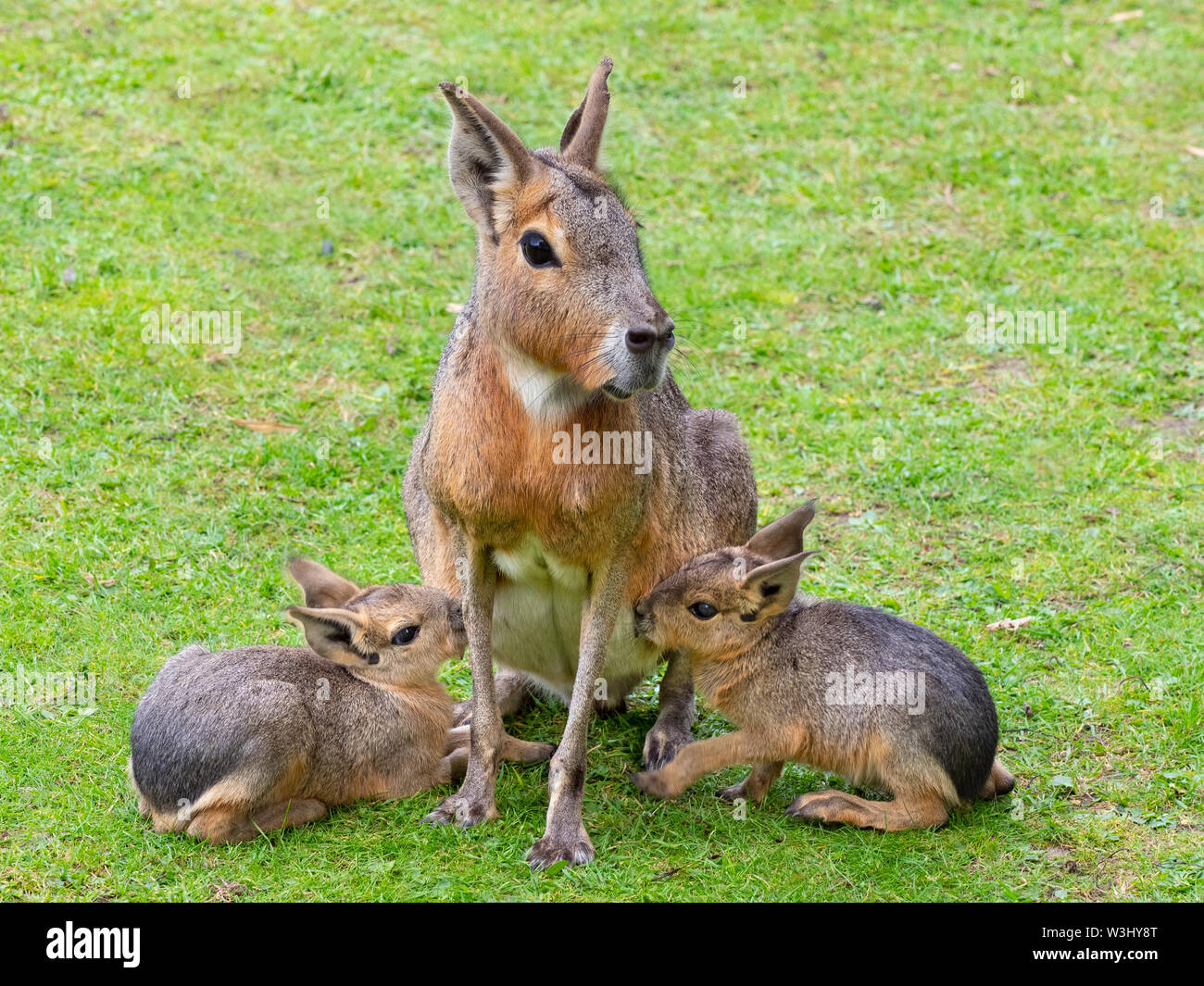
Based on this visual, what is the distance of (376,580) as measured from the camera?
6.99 meters

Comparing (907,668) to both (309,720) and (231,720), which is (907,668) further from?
(231,720)

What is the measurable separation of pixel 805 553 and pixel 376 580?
265cm

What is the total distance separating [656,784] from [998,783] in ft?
4.34

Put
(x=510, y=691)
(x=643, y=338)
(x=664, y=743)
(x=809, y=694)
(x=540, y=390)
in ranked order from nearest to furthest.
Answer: (x=643, y=338)
(x=540, y=390)
(x=809, y=694)
(x=664, y=743)
(x=510, y=691)

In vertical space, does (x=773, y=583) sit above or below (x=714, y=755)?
above

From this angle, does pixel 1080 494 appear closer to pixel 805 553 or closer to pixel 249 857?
→ pixel 805 553

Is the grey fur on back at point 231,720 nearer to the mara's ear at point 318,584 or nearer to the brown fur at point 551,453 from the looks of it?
the mara's ear at point 318,584

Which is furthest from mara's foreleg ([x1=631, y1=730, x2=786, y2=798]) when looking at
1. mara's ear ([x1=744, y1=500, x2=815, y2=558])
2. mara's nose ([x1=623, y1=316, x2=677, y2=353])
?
mara's nose ([x1=623, y1=316, x2=677, y2=353])

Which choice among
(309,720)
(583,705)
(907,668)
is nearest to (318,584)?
(309,720)

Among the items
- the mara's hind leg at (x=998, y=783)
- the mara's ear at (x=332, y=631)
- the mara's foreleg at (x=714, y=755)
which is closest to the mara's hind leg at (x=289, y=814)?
the mara's ear at (x=332, y=631)

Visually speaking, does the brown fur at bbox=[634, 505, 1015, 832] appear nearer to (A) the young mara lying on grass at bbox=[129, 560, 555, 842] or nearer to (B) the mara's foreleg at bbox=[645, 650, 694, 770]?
(B) the mara's foreleg at bbox=[645, 650, 694, 770]

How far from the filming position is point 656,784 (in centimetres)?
554

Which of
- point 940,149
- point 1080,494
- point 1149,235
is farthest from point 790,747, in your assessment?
point 940,149

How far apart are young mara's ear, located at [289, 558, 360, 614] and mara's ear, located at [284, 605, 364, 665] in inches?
7.0
